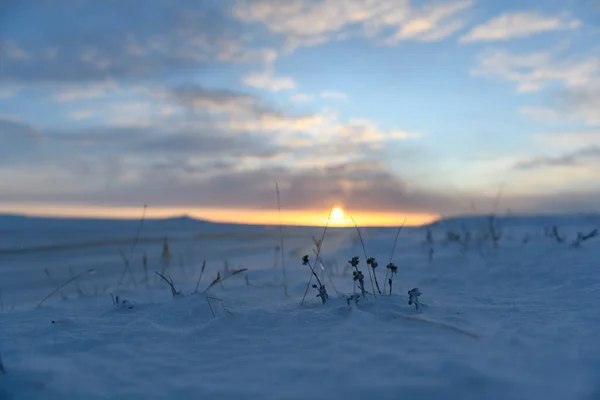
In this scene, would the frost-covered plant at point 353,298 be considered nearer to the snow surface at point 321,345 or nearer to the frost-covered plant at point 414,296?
the snow surface at point 321,345

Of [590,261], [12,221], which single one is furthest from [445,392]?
[12,221]

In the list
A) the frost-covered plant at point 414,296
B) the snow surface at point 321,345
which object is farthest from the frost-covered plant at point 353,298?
the frost-covered plant at point 414,296

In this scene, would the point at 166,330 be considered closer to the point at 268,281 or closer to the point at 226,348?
the point at 226,348

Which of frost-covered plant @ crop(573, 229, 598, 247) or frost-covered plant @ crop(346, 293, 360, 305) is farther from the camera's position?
frost-covered plant @ crop(573, 229, 598, 247)

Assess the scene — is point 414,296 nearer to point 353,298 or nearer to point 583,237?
point 353,298

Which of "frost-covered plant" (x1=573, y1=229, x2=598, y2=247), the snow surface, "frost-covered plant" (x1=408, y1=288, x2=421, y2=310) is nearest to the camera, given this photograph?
the snow surface

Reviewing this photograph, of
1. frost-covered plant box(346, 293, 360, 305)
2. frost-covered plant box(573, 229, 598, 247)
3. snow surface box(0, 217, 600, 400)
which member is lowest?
snow surface box(0, 217, 600, 400)

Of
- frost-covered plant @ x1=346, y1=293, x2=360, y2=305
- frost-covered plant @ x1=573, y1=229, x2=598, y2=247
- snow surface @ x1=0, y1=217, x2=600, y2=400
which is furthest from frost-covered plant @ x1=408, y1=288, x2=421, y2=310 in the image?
frost-covered plant @ x1=573, y1=229, x2=598, y2=247

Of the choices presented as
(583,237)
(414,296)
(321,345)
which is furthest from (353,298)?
(583,237)

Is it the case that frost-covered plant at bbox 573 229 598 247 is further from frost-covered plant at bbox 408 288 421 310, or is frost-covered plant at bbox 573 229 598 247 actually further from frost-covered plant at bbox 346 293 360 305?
frost-covered plant at bbox 346 293 360 305

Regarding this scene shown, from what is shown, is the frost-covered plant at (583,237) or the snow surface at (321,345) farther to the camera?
the frost-covered plant at (583,237)

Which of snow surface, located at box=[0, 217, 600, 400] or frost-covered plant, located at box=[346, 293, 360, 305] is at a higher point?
frost-covered plant, located at box=[346, 293, 360, 305]

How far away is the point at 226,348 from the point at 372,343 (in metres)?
0.60

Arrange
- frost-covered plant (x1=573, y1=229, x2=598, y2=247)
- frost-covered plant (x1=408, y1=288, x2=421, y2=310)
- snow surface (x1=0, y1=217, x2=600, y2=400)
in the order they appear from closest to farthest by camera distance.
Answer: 1. snow surface (x1=0, y1=217, x2=600, y2=400)
2. frost-covered plant (x1=408, y1=288, x2=421, y2=310)
3. frost-covered plant (x1=573, y1=229, x2=598, y2=247)
